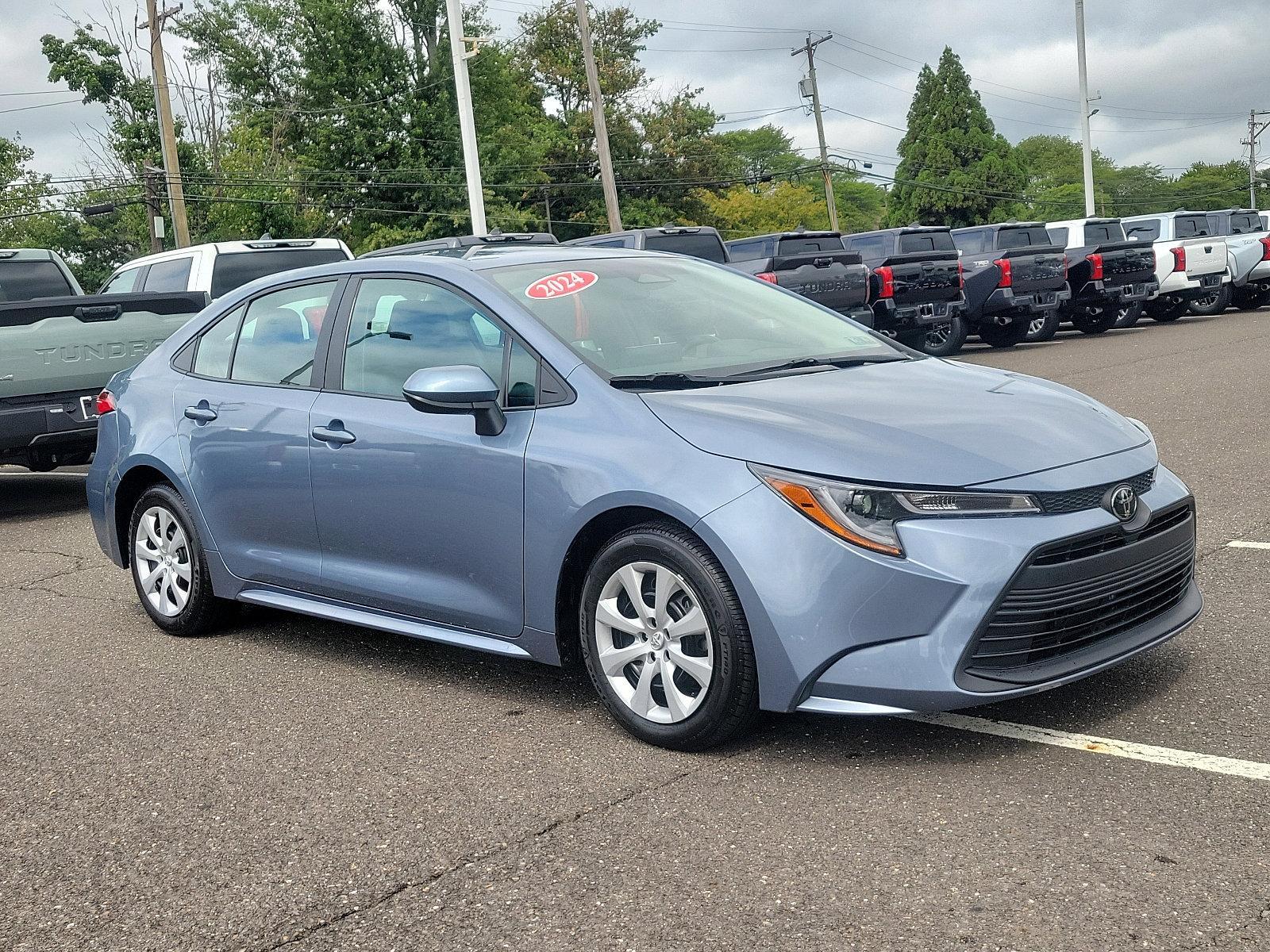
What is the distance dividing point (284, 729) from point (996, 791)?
234 cm

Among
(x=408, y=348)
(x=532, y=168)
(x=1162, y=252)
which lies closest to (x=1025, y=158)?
(x=532, y=168)

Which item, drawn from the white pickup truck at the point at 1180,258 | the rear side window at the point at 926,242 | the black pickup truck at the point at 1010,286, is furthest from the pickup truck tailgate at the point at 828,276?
the white pickup truck at the point at 1180,258

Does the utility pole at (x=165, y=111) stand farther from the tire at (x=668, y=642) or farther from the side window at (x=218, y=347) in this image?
the tire at (x=668, y=642)

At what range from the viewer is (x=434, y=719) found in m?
4.64

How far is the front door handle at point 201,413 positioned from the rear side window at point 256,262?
23.7 ft

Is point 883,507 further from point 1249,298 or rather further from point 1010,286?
point 1249,298

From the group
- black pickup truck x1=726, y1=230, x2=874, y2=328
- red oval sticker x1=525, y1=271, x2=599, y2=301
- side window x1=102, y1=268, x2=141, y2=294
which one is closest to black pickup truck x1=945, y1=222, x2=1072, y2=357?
black pickup truck x1=726, y1=230, x2=874, y2=328

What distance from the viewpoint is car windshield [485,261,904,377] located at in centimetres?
464

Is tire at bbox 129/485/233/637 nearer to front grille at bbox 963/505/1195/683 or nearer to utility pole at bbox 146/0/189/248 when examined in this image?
front grille at bbox 963/505/1195/683

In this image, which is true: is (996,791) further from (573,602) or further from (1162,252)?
(1162,252)

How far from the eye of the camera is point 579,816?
3.72 meters

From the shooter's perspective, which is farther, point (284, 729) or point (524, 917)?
point (284, 729)

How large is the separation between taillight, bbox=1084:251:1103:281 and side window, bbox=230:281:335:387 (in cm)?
1804

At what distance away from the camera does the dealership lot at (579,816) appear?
121 inches
